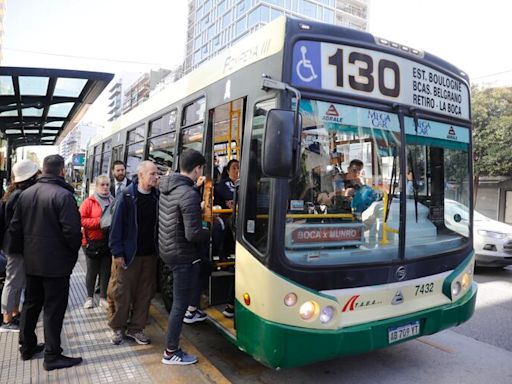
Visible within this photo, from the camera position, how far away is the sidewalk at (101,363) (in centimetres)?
326

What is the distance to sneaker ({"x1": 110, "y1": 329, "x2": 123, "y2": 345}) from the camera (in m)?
3.95

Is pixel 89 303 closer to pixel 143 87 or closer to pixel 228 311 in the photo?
pixel 228 311

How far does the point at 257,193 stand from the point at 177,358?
1638 mm

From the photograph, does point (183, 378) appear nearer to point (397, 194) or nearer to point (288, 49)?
point (397, 194)

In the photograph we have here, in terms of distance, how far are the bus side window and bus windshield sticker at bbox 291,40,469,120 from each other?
0.41 meters

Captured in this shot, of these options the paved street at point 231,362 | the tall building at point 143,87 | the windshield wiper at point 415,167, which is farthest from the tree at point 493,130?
the tall building at point 143,87

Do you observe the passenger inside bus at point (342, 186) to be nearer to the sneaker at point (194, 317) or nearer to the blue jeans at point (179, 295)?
the blue jeans at point (179, 295)

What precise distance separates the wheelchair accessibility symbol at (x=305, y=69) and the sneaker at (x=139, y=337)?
9.55ft

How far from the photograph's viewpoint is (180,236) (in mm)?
3467

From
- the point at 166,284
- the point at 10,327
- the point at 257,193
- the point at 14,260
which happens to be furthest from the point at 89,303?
the point at 257,193

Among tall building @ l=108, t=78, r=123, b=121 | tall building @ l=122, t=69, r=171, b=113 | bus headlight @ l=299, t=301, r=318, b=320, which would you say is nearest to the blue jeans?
bus headlight @ l=299, t=301, r=318, b=320

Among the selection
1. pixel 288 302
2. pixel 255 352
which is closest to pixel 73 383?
pixel 255 352

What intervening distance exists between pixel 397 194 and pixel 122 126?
7.30m

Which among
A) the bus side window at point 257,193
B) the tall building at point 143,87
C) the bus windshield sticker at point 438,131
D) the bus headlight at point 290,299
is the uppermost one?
the tall building at point 143,87
